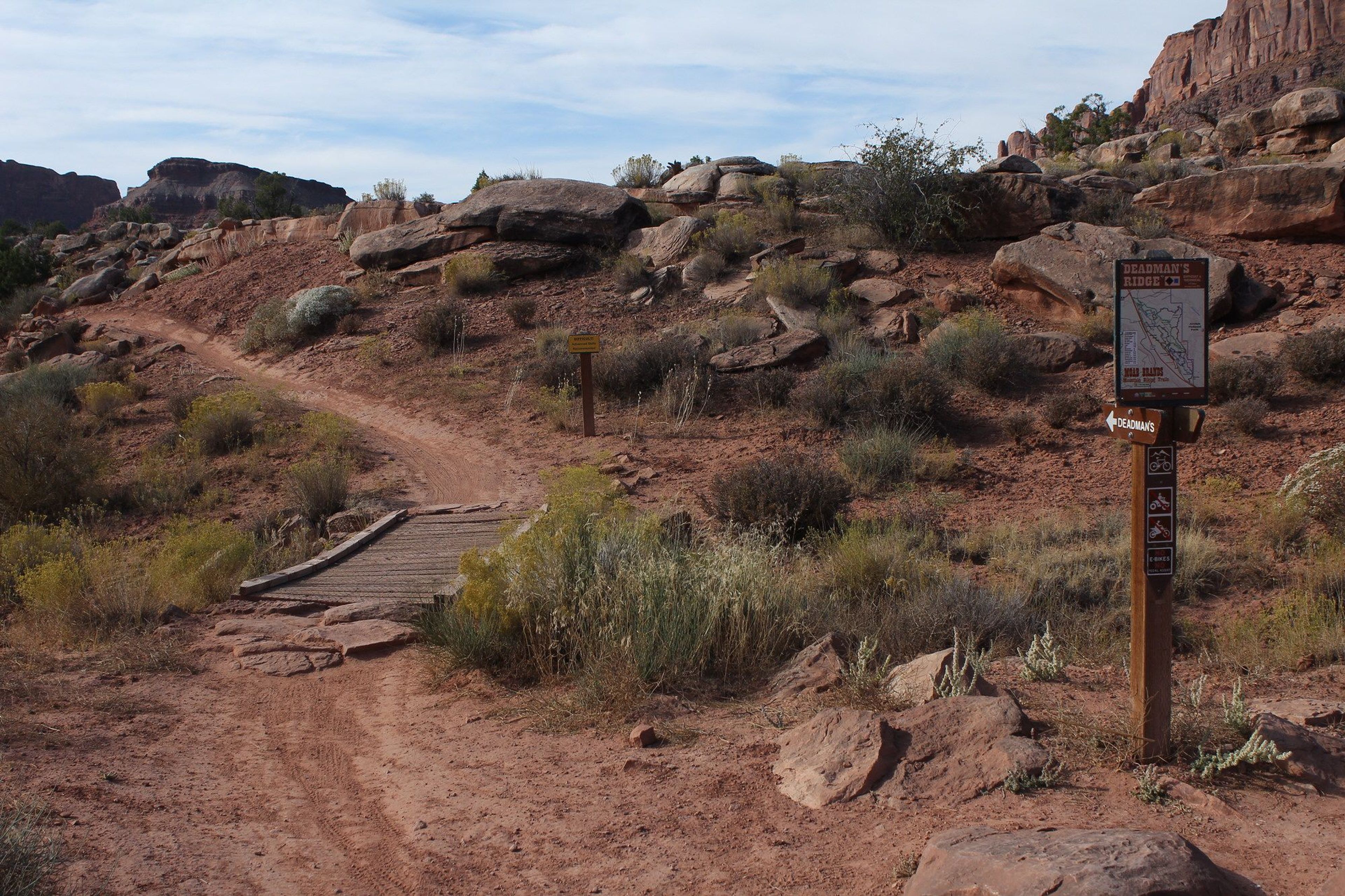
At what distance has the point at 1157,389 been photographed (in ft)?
11.5

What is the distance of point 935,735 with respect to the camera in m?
4.08

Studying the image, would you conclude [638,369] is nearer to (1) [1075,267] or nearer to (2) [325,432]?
(2) [325,432]

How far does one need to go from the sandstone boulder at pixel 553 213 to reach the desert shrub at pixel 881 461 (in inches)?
457

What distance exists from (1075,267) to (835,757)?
1351 centimetres

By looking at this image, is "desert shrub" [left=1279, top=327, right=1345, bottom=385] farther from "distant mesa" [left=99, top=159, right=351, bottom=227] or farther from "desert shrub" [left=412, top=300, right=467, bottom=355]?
"distant mesa" [left=99, top=159, right=351, bottom=227]

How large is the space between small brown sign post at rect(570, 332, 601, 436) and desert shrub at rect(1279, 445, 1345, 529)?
783 centimetres

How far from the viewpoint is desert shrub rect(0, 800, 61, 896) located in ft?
9.82

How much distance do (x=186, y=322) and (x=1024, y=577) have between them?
2169 cm

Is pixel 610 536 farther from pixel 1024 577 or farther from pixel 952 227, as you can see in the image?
pixel 952 227

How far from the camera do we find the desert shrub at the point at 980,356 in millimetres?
13125

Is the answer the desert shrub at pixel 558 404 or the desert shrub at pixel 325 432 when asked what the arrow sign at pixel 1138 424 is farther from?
the desert shrub at pixel 325 432

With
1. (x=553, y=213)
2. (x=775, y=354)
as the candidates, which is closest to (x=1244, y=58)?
(x=553, y=213)

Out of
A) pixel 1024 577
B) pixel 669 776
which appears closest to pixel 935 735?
pixel 669 776

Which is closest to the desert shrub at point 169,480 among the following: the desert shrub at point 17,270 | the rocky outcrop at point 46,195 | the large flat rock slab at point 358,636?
the large flat rock slab at point 358,636
